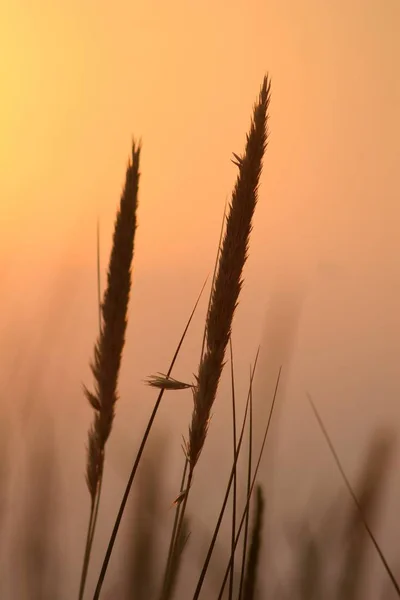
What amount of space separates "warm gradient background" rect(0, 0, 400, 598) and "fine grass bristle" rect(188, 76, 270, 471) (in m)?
0.27

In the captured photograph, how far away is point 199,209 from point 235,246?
315 mm

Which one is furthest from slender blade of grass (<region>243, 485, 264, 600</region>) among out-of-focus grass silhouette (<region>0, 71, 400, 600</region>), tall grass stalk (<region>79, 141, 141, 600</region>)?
tall grass stalk (<region>79, 141, 141, 600</region>)

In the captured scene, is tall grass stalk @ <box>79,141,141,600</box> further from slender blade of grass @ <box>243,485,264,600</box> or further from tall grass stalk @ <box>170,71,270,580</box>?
slender blade of grass @ <box>243,485,264,600</box>

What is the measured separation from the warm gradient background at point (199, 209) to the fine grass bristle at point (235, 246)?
27cm

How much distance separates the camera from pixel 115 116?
0.78 m

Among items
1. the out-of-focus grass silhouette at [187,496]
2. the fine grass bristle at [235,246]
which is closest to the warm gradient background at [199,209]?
the out-of-focus grass silhouette at [187,496]

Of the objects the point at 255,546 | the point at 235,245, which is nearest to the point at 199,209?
the point at 235,245

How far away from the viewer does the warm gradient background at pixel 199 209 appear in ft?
2.32

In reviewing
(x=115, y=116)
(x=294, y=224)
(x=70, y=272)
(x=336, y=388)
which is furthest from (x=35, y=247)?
(x=336, y=388)

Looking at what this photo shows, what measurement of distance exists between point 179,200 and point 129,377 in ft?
0.92

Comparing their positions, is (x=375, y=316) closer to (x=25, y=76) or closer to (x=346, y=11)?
(x=346, y=11)

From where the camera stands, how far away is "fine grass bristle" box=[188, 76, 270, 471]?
0.46 meters

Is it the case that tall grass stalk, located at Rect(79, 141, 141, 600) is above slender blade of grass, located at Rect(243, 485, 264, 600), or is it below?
above

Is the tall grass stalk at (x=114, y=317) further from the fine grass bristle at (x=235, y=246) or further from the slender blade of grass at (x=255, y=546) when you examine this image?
the slender blade of grass at (x=255, y=546)
